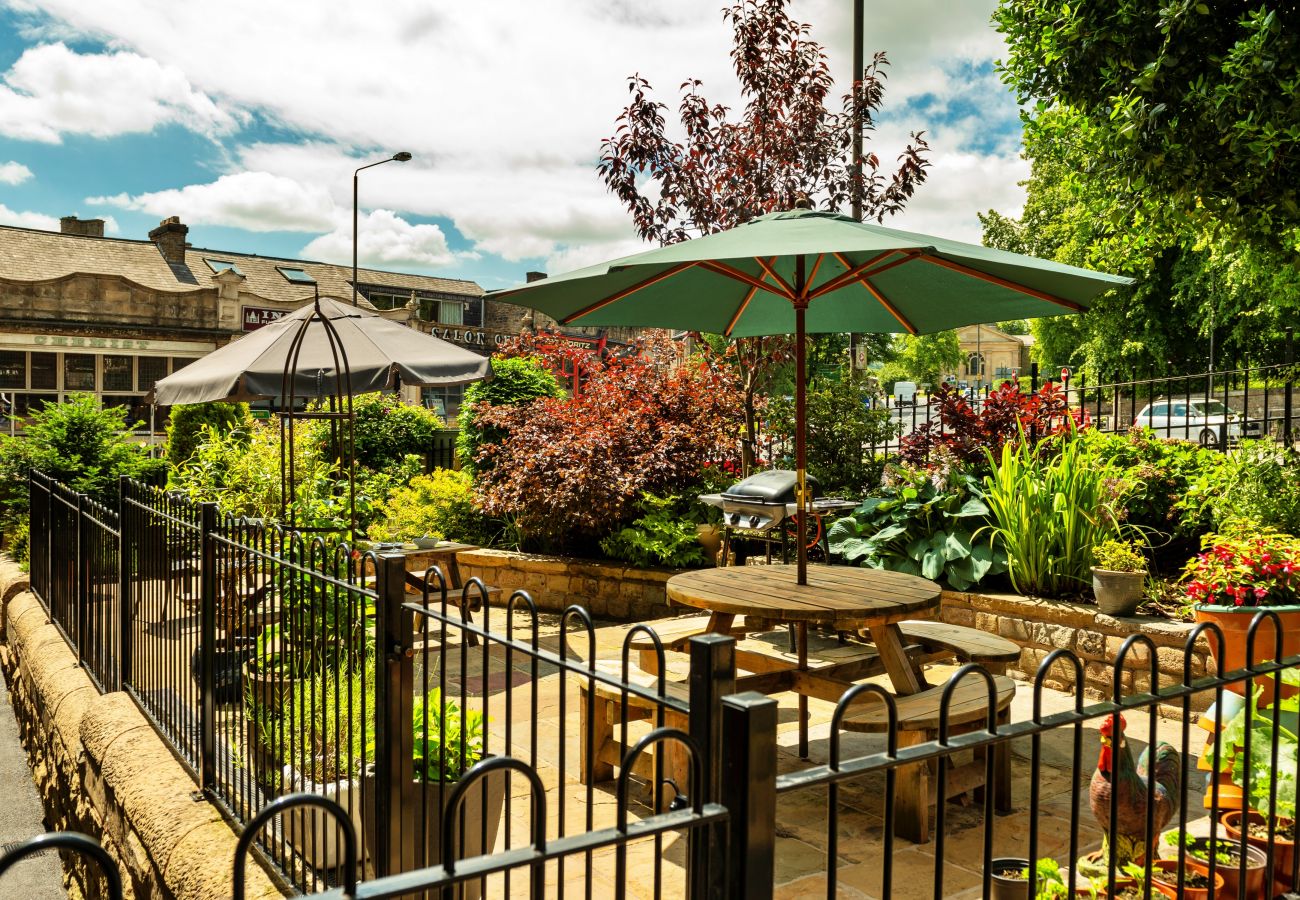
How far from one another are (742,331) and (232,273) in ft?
98.9

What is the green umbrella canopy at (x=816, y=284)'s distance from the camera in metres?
3.49

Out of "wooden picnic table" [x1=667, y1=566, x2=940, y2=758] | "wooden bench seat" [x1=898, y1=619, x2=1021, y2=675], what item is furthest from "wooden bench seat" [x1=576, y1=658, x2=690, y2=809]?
"wooden bench seat" [x1=898, y1=619, x2=1021, y2=675]

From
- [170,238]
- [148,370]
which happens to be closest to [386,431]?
[148,370]

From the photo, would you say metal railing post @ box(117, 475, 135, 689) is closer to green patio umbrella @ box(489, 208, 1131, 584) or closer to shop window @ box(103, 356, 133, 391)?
green patio umbrella @ box(489, 208, 1131, 584)

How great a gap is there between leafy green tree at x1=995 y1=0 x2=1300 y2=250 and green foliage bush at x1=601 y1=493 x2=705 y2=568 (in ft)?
12.9

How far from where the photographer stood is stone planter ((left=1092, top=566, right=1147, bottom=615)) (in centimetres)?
530

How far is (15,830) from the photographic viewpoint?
17.0 ft

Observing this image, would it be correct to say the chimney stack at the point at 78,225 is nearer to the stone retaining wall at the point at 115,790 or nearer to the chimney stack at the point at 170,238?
the chimney stack at the point at 170,238

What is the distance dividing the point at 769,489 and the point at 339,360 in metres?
4.10

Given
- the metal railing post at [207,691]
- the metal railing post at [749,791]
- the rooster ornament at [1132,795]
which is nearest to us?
the metal railing post at [749,791]

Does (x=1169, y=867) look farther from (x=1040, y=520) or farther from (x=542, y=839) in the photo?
(x=1040, y=520)

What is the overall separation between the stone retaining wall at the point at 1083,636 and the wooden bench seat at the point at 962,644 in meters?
0.66

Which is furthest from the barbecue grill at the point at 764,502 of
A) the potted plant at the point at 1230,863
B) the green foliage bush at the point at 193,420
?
the green foliage bush at the point at 193,420

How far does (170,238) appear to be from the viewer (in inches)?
1328
